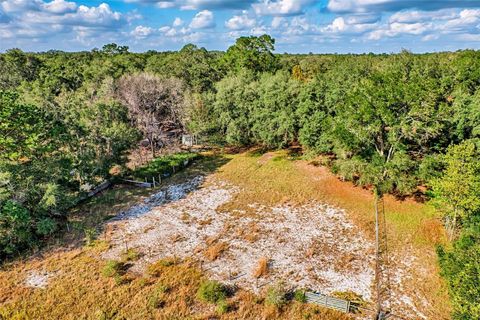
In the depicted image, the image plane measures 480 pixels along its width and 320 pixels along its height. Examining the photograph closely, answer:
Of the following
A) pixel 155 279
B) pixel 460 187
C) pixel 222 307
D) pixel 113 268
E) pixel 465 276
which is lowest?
pixel 222 307

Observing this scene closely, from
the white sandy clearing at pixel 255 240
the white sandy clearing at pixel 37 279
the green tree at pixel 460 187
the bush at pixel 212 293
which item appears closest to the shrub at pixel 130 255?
the white sandy clearing at pixel 255 240

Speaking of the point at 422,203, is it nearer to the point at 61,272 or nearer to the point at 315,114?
the point at 315,114

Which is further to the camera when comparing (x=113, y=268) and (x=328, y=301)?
(x=113, y=268)

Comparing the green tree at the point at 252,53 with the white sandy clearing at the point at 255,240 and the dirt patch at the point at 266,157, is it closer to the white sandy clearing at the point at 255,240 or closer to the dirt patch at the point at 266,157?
the dirt patch at the point at 266,157

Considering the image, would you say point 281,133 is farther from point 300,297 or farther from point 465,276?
point 465,276

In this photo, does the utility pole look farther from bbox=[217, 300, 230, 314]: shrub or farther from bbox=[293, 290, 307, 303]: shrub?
bbox=[217, 300, 230, 314]: shrub

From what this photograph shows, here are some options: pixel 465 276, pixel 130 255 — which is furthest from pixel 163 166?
pixel 465 276

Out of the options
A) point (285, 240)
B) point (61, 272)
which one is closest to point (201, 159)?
point (285, 240)
